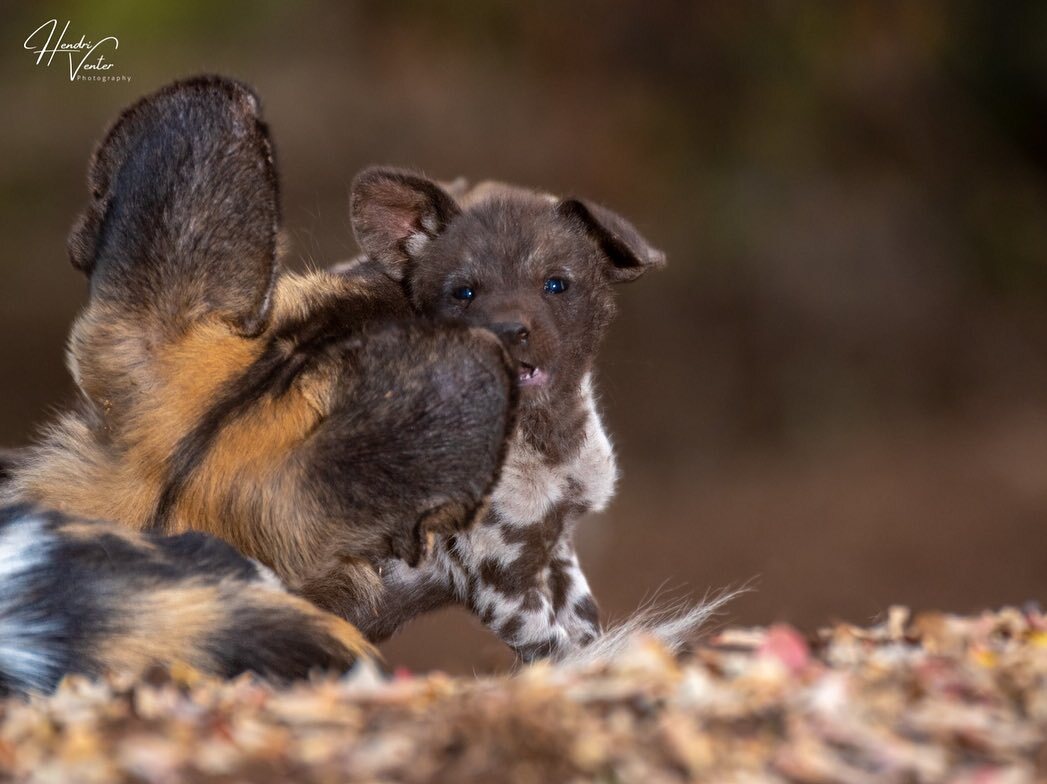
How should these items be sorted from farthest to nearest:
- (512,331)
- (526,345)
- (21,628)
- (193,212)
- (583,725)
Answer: (526,345), (512,331), (193,212), (21,628), (583,725)

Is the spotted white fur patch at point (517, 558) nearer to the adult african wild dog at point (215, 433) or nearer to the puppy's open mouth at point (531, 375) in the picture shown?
the puppy's open mouth at point (531, 375)

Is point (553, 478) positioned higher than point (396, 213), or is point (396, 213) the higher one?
point (396, 213)

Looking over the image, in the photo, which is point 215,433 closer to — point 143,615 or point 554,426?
point 143,615

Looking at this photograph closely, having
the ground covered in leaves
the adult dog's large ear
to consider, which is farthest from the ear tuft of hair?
the adult dog's large ear

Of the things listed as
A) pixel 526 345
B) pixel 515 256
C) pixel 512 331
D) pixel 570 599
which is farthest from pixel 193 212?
pixel 570 599

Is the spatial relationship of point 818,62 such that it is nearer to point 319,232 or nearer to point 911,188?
point 911,188

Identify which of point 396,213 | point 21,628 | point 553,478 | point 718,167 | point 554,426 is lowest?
point 21,628
